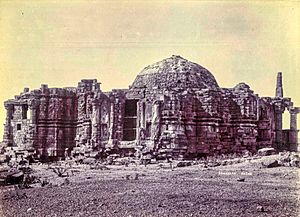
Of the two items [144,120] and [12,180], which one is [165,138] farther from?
[12,180]

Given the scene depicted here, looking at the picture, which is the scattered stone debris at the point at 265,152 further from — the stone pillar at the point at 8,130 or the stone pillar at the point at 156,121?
the stone pillar at the point at 8,130

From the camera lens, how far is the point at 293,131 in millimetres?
29516

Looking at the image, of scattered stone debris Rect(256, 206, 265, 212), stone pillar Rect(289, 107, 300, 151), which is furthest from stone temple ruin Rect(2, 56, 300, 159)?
scattered stone debris Rect(256, 206, 265, 212)

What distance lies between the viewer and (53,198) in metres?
13.6

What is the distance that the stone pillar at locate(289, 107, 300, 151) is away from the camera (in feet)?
96.3

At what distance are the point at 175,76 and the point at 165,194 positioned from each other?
14323mm

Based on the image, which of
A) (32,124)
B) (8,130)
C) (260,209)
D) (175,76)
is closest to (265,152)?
(175,76)

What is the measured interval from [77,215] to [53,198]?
6.74 feet

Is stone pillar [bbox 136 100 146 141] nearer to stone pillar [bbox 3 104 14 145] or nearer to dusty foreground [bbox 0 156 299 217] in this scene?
dusty foreground [bbox 0 156 299 217]

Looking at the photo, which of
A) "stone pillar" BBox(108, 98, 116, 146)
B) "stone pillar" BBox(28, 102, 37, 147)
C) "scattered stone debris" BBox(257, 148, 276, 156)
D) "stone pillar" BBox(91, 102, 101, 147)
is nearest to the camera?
"scattered stone debris" BBox(257, 148, 276, 156)

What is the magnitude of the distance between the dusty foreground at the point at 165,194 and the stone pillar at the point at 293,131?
10.9 meters

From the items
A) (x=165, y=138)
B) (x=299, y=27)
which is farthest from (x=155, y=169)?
(x=299, y=27)

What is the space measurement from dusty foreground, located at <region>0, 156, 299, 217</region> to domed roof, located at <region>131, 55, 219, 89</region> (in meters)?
8.94

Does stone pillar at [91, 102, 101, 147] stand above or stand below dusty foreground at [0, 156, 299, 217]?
above
